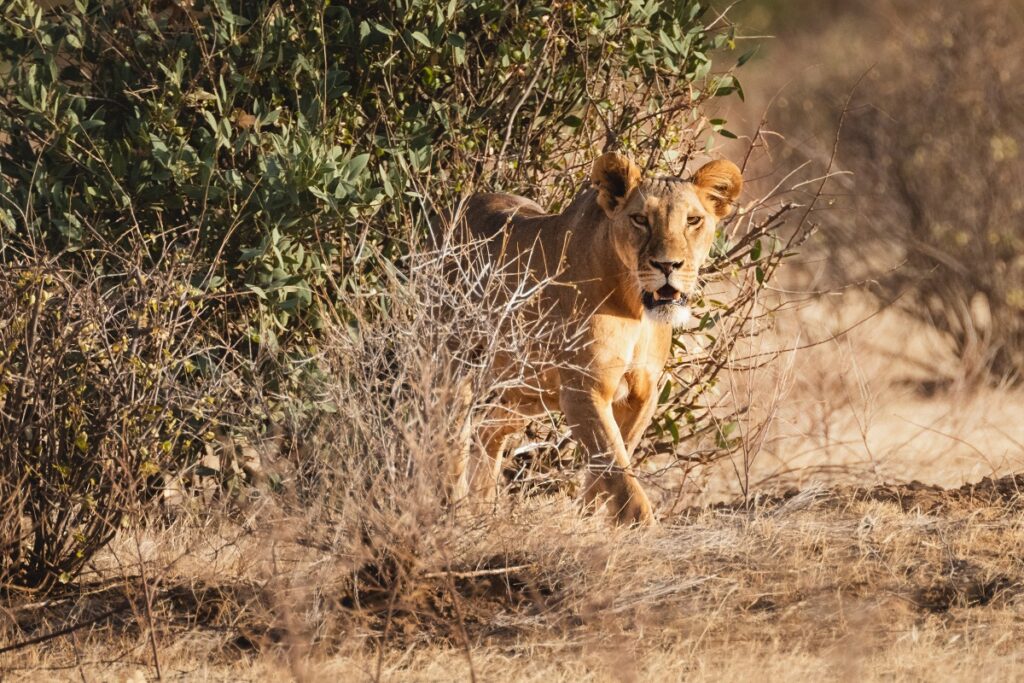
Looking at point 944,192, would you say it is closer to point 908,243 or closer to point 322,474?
point 908,243

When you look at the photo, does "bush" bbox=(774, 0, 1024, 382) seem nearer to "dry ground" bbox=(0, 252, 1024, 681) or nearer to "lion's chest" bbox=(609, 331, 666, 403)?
"lion's chest" bbox=(609, 331, 666, 403)

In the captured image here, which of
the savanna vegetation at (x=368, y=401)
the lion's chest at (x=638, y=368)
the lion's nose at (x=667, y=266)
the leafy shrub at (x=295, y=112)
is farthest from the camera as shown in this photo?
the leafy shrub at (x=295, y=112)

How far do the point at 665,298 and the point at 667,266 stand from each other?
0.45ft

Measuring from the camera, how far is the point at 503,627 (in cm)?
505

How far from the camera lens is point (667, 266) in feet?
18.8

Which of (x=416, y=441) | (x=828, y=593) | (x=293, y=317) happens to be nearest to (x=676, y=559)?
(x=828, y=593)

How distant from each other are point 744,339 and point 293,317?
2064 millimetres

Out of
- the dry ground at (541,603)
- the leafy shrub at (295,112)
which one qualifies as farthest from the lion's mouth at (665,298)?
the leafy shrub at (295,112)

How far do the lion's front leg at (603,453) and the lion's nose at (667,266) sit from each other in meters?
0.59

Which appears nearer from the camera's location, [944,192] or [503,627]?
[503,627]

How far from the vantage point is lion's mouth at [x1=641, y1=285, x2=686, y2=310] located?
5.78 metres

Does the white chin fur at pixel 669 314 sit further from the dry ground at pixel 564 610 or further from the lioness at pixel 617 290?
the dry ground at pixel 564 610

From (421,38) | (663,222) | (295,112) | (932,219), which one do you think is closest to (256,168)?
(295,112)

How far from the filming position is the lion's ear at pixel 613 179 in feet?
19.4
